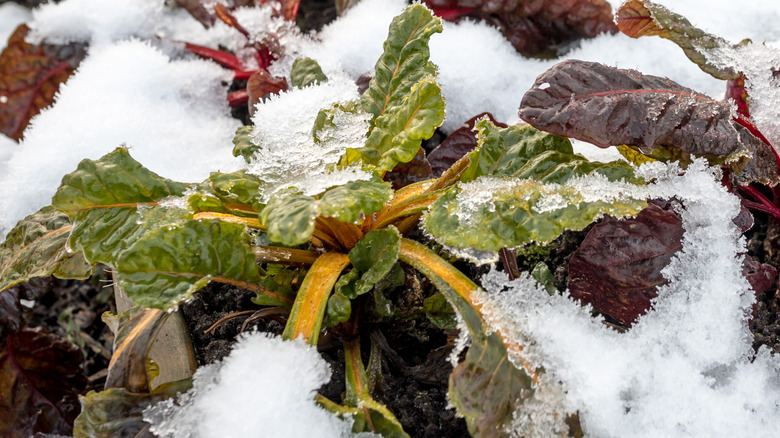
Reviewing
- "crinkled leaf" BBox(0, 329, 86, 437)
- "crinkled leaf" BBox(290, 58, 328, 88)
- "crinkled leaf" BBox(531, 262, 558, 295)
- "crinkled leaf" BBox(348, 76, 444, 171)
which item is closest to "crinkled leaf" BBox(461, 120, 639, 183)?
"crinkled leaf" BBox(348, 76, 444, 171)

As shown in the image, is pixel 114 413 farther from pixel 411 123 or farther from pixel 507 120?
pixel 507 120

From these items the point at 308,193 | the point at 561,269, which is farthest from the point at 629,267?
the point at 308,193

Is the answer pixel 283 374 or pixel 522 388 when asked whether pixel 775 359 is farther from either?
pixel 283 374

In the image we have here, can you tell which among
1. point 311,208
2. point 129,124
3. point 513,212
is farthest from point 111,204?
point 513,212

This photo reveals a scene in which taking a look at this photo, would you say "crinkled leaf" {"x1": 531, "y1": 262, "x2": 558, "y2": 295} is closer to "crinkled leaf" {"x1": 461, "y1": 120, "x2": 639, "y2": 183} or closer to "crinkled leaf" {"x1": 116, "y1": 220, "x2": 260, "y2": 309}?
"crinkled leaf" {"x1": 461, "y1": 120, "x2": 639, "y2": 183}

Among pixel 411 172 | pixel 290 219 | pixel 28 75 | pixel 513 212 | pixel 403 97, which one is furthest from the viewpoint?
pixel 28 75

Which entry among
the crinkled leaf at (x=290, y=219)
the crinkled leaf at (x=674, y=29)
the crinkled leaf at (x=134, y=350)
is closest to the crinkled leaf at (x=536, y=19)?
the crinkled leaf at (x=674, y=29)
